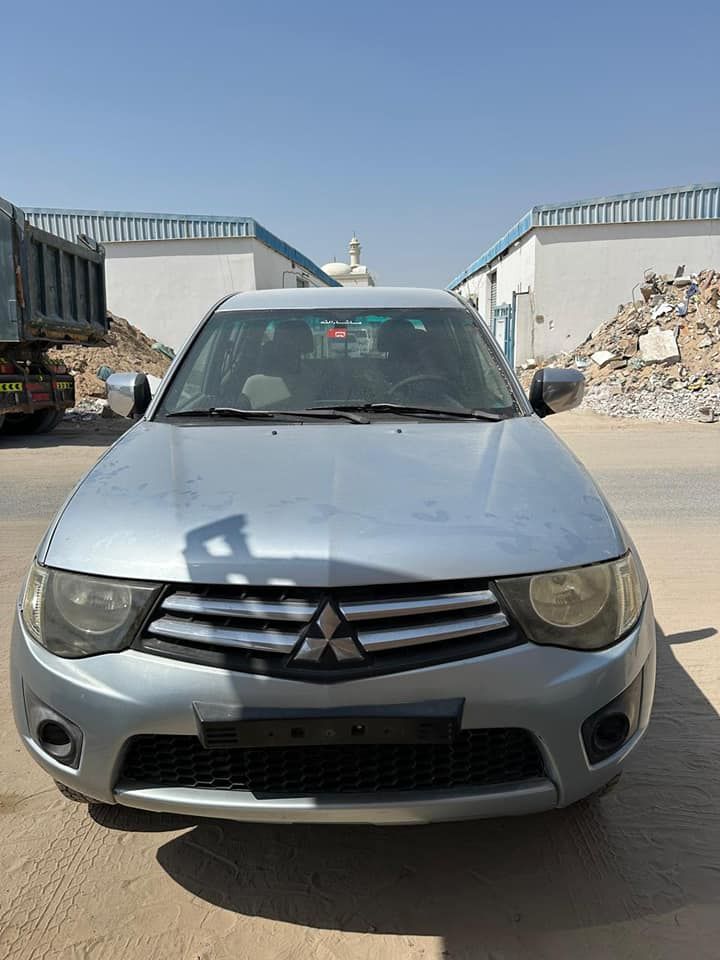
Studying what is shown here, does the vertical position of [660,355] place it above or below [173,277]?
below

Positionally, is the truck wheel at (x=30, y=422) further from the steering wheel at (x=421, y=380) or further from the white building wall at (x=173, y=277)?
the white building wall at (x=173, y=277)

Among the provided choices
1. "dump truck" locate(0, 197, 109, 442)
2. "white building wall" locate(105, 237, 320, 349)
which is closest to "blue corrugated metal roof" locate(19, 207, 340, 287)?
"white building wall" locate(105, 237, 320, 349)

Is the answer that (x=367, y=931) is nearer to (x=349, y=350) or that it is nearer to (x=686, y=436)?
(x=349, y=350)

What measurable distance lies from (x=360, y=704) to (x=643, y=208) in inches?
879

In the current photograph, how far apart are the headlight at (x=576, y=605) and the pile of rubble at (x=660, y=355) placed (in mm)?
12181

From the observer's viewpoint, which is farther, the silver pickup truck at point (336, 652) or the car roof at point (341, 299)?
the car roof at point (341, 299)

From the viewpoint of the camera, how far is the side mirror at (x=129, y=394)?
3.39 m

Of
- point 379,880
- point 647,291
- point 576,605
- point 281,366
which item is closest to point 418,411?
point 281,366

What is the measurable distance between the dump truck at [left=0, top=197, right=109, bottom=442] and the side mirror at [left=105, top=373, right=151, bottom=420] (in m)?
7.42

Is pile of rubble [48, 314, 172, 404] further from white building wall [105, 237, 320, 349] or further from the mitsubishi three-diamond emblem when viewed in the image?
the mitsubishi three-diamond emblem

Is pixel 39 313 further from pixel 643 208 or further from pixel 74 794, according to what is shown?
pixel 643 208

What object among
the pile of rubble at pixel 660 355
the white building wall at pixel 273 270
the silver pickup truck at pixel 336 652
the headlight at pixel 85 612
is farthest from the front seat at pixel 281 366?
the white building wall at pixel 273 270

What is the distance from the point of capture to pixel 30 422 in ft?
38.7

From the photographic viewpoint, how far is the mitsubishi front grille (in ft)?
5.51
